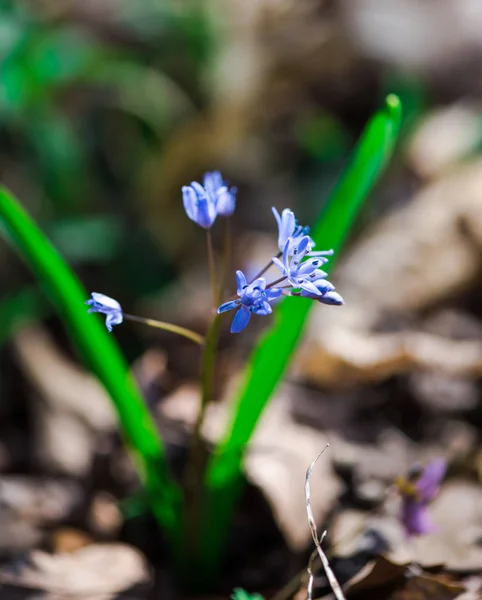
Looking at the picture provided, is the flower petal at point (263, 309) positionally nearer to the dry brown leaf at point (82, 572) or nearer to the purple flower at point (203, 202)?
the purple flower at point (203, 202)

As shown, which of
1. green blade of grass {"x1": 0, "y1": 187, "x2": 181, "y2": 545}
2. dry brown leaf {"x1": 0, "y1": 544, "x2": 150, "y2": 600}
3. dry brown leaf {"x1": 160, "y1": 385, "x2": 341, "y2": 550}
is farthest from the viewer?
dry brown leaf {"x1": 160, "y1": 385, "x2": 341, "y2": 550}

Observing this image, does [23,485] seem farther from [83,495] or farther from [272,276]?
[272,276]

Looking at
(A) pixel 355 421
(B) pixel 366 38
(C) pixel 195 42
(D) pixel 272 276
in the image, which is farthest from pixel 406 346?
(B) pixel 366 38

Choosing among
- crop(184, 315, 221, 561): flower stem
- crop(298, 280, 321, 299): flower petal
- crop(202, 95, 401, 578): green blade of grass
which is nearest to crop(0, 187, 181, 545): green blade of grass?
crop(184, 315, 221, 561): flower stem

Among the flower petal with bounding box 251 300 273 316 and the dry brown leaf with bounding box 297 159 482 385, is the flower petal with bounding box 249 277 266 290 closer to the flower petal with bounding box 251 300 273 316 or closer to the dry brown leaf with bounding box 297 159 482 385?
the flower petal with bounding box 251 300 273 316

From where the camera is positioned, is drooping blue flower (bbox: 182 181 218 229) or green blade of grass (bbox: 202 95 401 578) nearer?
drooping blue flower (bbox: 182 181 218 229)
